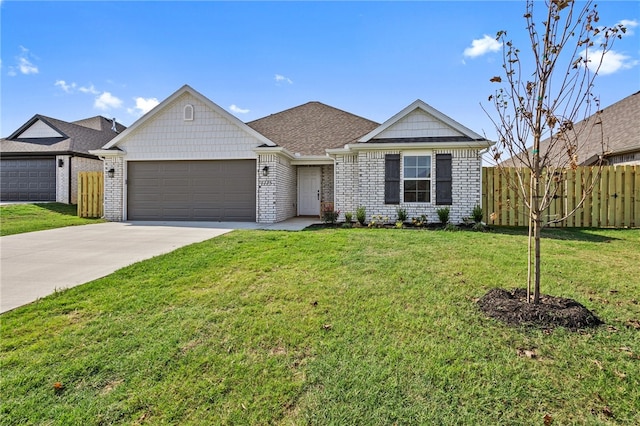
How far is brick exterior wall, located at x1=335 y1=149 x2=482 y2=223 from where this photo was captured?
11266 mm

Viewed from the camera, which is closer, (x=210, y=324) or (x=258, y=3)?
(x=210, y=324)

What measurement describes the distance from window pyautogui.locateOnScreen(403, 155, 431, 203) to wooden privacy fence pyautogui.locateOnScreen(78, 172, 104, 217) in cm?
1273

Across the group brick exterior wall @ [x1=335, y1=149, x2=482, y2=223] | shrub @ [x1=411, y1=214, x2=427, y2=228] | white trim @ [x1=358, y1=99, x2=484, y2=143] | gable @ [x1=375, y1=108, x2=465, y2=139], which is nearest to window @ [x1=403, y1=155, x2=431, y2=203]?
brick exterior wall @ [x1=335, y1=149, x2=482, y2=223]

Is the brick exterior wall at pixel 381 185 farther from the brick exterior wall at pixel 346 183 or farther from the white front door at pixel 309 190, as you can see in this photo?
the white front door at pixel 309 190

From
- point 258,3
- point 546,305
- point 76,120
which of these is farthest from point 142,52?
point 76,120

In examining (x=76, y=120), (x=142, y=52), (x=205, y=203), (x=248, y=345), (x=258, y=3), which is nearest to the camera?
(x=248, y=345)

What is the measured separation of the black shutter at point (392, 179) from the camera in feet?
38.2

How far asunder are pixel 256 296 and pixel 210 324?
32.8 inches

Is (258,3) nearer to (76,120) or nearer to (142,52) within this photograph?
(142,52)

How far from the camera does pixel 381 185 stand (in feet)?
38.6

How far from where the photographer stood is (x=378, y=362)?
2746 millimetres

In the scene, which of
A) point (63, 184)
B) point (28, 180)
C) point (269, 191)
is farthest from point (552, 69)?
point (28, 180)

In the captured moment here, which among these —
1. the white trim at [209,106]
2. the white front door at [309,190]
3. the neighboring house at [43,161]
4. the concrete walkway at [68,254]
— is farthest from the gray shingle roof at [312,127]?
the neighboring house at [43,161]

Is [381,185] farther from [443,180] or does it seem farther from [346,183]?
[443,180]
